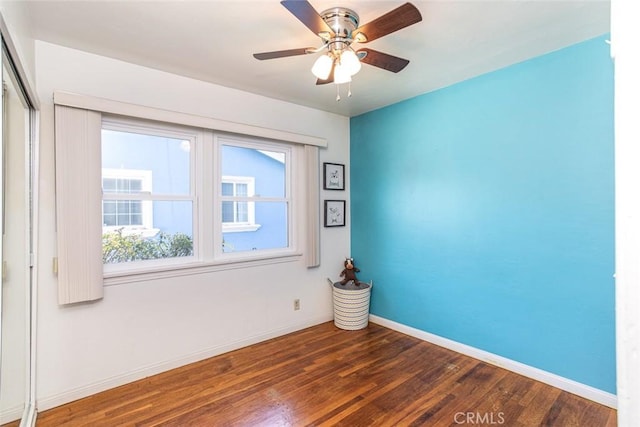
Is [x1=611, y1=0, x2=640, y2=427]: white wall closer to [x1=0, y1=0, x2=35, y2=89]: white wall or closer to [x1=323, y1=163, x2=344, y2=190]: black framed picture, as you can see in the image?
[x1=0, y1=0, x2=35, y2=89]: white wall

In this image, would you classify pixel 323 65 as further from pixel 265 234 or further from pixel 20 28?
pixel 265 234

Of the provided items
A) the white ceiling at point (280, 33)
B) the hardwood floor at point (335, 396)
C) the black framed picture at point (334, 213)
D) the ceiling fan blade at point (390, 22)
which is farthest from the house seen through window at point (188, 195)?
the ceiling fan blade at point (390, 22)

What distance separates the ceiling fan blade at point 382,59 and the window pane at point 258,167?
1.62 meters

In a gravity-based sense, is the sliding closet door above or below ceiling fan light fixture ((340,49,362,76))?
below

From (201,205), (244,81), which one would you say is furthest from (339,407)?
(244,81)

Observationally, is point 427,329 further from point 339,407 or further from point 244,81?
point 244,81

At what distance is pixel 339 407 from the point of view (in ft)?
6.92

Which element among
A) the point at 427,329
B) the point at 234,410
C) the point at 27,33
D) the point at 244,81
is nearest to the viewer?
the point at 27,33

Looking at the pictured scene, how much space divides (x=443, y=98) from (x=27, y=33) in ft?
9.93

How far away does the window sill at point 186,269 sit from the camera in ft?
7.84

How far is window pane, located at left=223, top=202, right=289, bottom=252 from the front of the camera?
310 cm

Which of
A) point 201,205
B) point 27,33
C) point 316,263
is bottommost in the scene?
point 316,263

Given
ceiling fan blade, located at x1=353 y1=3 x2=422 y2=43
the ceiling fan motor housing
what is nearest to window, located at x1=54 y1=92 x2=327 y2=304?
the ceiling fan motor housing

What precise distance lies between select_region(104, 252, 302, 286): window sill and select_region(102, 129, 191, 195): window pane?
627 mm
